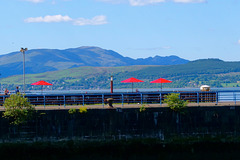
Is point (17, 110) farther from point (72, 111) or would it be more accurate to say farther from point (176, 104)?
point (176, 104)

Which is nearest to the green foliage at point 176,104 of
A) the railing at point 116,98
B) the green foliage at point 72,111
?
the railing at point 116,98

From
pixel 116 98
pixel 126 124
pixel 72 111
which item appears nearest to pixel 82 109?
pixel 72 111

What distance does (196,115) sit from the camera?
44125mm

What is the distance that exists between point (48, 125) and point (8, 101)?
4196 millimetres

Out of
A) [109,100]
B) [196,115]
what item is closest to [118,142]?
[109,100]

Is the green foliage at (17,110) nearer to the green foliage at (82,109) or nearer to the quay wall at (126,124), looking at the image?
the quay wall at (126,124)

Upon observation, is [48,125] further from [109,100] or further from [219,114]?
[219,114]

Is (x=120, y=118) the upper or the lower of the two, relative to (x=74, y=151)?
upper

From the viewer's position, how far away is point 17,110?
42156 millimetres

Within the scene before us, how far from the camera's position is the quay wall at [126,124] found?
42688 mm

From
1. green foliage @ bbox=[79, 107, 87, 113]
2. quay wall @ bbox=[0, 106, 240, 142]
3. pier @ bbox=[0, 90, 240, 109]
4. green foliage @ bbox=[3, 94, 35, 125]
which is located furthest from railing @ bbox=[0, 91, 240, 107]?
green foliage @ bbox=[3, 94, 35, 125]

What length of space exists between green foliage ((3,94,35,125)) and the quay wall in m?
0.58

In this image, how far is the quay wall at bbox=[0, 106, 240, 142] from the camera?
42.7 meters

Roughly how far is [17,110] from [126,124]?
9.88 m
